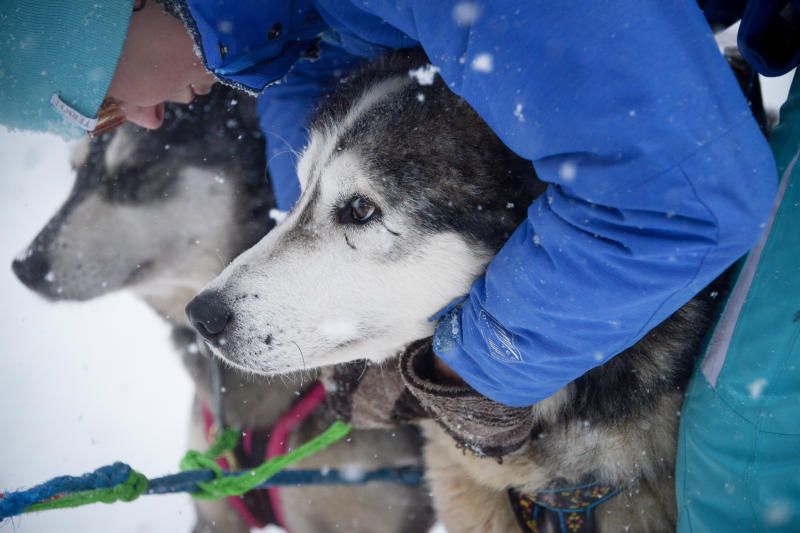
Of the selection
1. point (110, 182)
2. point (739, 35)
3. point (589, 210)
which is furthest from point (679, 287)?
point (110, 182)

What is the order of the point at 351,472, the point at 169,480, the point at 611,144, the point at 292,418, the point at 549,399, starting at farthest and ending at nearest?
the point at 292,418, the point at 351,472, the point at 169,480, the point at 549,399, the point at 611,144

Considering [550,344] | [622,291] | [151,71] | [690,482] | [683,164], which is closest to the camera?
[683,164]

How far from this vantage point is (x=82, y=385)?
109 inches

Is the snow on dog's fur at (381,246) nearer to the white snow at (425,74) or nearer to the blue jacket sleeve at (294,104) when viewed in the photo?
the white snow at (425,74)

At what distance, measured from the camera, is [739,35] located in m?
1.16

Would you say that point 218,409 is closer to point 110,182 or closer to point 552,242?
point 110,182

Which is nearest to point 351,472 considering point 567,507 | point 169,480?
point 169,480

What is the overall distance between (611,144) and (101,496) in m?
1.32

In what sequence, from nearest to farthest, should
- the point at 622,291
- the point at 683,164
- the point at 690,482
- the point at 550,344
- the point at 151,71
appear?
1. the point at 683,164
2. the point at 622,291
3. the point at 550,344
4. the point at 690,482
5. the point at 151,71

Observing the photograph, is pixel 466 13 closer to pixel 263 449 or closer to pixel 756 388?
pixel 756 388

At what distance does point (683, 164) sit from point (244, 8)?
102 cm

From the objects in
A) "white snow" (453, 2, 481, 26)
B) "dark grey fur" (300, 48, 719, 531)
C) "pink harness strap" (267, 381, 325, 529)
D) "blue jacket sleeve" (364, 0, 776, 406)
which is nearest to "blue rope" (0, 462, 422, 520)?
"pink harness strap" (267, 381, 325, 529)

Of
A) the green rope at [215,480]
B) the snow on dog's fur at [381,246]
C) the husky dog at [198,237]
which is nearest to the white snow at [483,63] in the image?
the snow on dog's fur at [381,246]

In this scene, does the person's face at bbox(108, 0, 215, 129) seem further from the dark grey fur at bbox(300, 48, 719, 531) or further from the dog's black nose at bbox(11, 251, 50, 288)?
the dog's black nose at bbox(11, 251, 50, 288)
